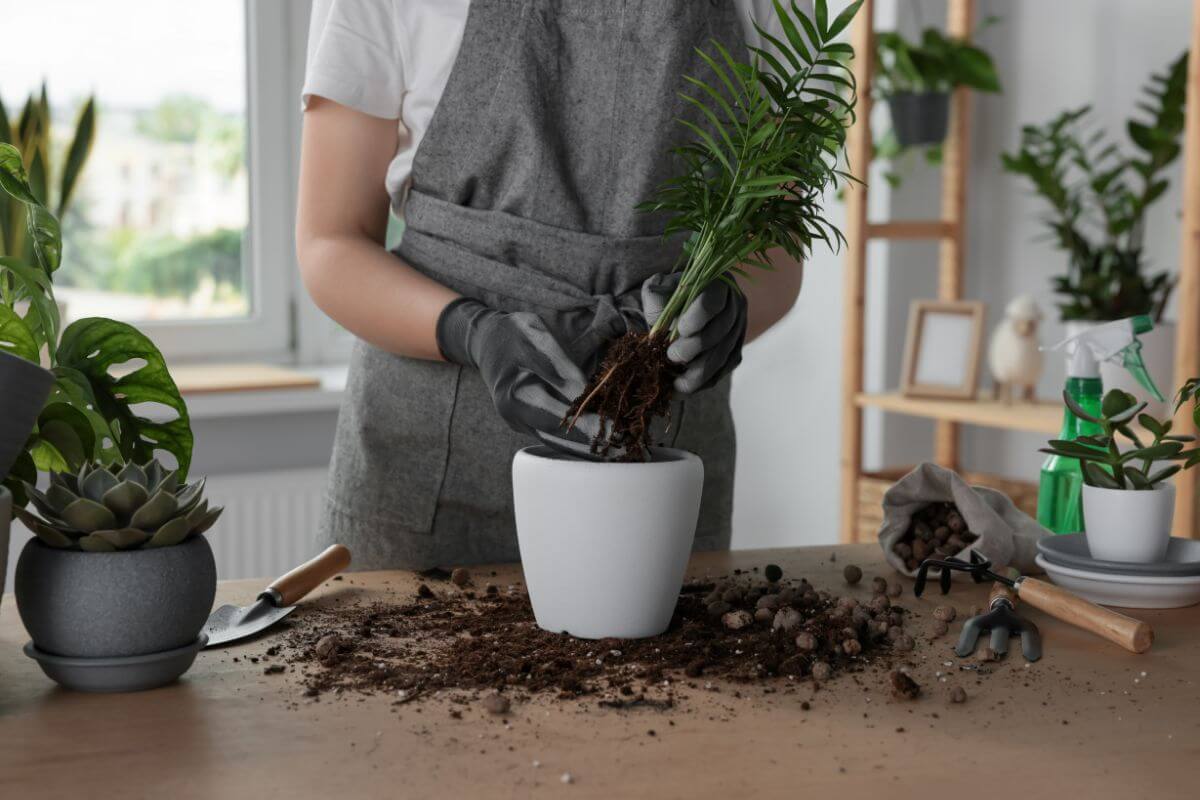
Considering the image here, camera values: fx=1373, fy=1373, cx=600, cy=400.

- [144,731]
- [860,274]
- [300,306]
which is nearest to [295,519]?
[300,306]

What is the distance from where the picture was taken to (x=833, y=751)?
806mm

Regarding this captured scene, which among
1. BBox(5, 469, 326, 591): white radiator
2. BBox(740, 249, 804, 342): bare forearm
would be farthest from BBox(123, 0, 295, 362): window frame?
BBox(740, 249, 804, 342): bare forearm

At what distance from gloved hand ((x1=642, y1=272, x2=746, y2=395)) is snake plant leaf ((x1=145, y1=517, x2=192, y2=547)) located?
15.3 inches

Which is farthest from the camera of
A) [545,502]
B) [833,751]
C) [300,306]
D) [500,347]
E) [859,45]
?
[300,306]

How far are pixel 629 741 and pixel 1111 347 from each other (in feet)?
2.28

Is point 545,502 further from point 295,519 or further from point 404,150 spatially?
point 295,519

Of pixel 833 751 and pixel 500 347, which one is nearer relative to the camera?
pixel 833 751

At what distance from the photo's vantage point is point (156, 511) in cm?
88

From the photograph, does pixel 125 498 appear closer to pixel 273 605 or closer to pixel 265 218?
pixel 273 605

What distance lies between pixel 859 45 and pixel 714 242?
6.48 feet

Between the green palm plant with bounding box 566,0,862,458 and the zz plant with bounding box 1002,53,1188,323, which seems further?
the zz plant with bounding box 1002,53,1188,323

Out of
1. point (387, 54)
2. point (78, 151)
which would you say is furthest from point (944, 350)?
point (78, 151)

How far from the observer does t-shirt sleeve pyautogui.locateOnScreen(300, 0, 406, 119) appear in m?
1.44

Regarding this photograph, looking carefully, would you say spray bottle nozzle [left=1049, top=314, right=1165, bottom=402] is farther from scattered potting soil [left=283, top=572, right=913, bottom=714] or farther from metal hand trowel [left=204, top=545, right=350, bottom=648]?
metal hand trowel [left=204, top=545, right=350, bottom=648]
